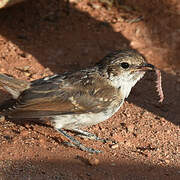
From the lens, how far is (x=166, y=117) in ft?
25.8

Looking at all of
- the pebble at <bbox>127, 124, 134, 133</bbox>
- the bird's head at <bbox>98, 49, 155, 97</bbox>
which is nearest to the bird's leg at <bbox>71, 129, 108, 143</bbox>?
the pebble at <bbox>127, 124, 134, 133</bbox>

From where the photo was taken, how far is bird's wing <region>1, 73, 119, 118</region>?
6375 millimetres

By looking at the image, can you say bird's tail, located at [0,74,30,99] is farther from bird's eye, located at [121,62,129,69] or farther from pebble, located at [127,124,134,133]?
pebble, located at [127,124,134,133]

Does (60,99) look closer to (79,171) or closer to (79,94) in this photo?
(79,94)

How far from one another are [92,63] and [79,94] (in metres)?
2.89

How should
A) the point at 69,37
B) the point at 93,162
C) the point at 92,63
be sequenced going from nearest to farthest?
1. the point at 93,162
2. the point at 92,63
3. the point at 69,37

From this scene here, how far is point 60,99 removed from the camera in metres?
6.50

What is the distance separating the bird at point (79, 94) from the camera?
643cm

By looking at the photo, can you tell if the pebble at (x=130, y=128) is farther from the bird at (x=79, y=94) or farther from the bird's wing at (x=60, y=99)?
the bird's wing at (x=60, y=99)

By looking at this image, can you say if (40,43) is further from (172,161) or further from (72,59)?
(172,161)

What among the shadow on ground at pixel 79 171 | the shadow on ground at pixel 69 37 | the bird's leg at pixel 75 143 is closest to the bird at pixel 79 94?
the bird's leg at pixel 75 143

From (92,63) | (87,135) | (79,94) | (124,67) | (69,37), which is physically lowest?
(87,135)

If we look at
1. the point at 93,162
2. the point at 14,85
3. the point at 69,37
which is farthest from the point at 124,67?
the point at 69,37

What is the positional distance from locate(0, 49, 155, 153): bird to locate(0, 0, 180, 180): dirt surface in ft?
1.60
